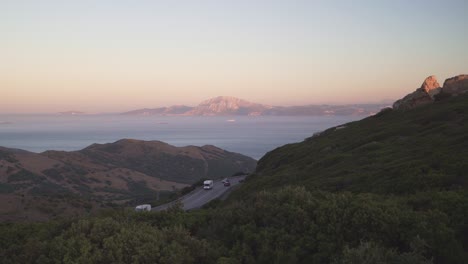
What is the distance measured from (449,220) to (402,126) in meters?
19.6

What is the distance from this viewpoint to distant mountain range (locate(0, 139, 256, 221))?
108 feet

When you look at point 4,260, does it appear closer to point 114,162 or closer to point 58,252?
point 58,252

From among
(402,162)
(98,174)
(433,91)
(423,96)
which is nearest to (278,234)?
(402,162)

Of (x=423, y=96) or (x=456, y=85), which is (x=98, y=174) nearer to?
(x=423, y=96)

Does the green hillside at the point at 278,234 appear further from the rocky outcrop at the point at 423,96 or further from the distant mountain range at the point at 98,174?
the rocky outcrop at the point at 423,96

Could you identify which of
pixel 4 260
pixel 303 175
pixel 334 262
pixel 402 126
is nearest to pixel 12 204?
pixel 303 175

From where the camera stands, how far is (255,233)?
770cm

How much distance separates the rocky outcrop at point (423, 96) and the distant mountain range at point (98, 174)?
2982 cm

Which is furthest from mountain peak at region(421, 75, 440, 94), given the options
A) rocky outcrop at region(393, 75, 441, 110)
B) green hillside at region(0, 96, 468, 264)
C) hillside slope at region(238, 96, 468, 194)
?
green hillside at region(0, 96, 468, 264)

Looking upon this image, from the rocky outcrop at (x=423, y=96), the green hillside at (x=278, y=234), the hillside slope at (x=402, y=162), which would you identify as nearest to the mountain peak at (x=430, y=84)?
the rocky outcrop at (x=423, y=96)

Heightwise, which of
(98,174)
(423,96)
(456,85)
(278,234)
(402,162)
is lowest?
(98,174)

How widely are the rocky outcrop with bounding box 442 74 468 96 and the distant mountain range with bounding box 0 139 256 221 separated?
33.3 metres

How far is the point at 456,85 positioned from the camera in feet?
118

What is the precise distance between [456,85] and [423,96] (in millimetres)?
2984
